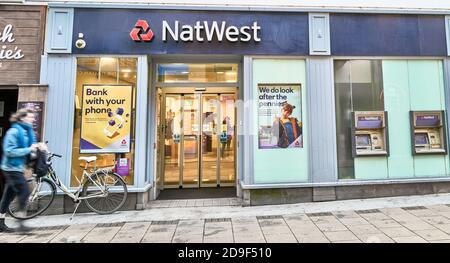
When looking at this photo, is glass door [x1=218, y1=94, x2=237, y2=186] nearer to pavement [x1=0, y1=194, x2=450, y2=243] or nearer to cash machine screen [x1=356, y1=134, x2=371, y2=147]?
pavement [x1=0, y1=194, x2=450, y2=243]

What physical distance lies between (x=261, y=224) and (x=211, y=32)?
161 inches

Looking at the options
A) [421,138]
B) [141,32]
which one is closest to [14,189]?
[141,32]

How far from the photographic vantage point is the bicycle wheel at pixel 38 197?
16.3ft

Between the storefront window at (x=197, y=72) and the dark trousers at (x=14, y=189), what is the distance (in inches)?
136

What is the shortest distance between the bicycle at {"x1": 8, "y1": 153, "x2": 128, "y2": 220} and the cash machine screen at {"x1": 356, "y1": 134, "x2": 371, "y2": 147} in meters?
5.18

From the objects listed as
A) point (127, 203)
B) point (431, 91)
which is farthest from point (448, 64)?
point (127, 203)

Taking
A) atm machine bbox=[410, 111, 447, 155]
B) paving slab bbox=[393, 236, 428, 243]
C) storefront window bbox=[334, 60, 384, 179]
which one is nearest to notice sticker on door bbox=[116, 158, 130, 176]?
storefront window bbox=[334, 60, 384, 179]

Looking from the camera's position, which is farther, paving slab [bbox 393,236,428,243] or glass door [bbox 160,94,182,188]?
glass door [bbox 160,94,182,188]

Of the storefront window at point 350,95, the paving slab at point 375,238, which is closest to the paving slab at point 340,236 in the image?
the paving slab at point 375,238

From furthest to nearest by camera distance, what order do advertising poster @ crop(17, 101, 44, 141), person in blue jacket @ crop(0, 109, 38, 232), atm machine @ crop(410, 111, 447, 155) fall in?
atm machine @ crop(410, 111, 447, 155)
advertising poster @ crop(17, 101, 44, 141)
person in blue jacket @ crop(0, 109, 38, 232)

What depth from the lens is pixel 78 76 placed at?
5664 millimetres

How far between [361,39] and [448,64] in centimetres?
225

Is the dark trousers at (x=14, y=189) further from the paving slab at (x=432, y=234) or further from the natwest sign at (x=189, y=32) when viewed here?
the paving slab at (x=432, y=234)

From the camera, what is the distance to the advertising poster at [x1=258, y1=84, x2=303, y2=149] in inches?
232
